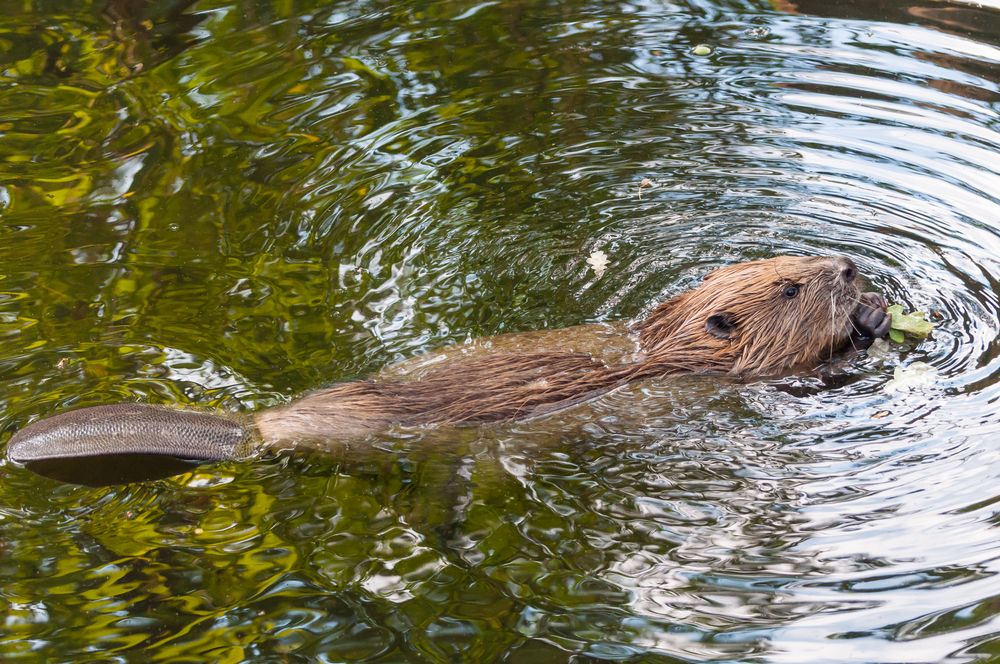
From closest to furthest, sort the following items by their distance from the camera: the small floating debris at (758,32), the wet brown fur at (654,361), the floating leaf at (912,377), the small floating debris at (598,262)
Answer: the wet brown fur at (654,361)
the floating leaf at (912,377)
the small floating debris at (598,262)
the small floating debris at (758,32)

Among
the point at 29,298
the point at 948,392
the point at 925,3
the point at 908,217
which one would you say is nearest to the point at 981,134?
the point at 908,217

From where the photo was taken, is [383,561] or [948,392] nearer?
[383,561]

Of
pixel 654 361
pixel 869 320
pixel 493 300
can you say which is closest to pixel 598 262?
pixel 493 300

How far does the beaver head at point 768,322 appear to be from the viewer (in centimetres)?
488

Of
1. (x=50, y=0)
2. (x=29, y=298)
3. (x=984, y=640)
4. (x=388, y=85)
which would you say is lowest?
(x=984, y=640)

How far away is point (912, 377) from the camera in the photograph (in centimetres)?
470

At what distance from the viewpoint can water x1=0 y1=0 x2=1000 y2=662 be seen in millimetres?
3752

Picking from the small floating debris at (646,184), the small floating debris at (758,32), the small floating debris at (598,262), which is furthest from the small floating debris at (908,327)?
the small floating debris at (758,32)

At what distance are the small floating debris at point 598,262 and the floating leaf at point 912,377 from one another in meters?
1.53

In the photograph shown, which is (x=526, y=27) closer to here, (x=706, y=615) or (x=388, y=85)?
(x=388, y=85)

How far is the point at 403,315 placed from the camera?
519cm

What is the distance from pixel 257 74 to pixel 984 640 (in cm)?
578

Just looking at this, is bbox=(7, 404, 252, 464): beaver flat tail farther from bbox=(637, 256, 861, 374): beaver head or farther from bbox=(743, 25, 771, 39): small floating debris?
bbox=(743, 25, 771, 39): small floating debris

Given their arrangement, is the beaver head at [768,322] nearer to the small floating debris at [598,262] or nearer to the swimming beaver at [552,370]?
the swimming beaver at [552,370]
